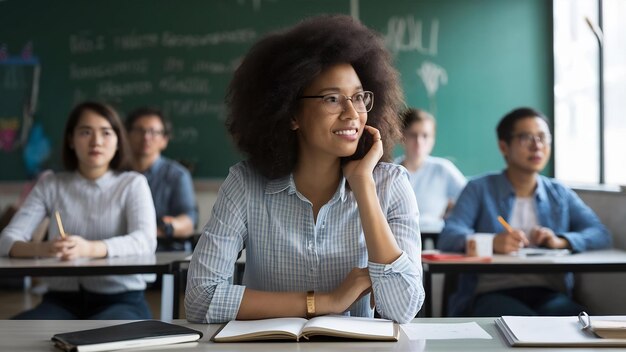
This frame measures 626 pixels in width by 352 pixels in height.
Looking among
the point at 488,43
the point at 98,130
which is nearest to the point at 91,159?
the point at 98,130

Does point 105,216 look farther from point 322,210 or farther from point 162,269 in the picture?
point 322,210

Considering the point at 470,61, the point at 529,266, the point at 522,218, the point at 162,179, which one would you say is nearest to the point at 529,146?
the point at 522,218

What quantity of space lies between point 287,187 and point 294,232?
0.39ft

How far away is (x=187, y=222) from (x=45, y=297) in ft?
4.90

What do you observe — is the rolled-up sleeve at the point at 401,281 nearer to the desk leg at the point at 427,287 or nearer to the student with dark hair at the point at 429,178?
the desk leg at the point at 427,287

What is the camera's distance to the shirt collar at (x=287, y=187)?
211cm

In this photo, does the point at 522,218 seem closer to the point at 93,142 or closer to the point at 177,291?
the point at 177,291

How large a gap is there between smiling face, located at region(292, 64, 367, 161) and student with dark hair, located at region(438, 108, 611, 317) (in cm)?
145

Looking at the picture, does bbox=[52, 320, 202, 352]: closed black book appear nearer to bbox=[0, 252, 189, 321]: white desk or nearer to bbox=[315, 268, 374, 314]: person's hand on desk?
bbox=[315, 268, 374, 314]: person's hand on desk

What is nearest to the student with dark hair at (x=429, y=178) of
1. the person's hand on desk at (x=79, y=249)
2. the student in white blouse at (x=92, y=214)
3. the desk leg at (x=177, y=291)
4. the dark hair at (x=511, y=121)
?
the dark hair at (x=511, y=121)

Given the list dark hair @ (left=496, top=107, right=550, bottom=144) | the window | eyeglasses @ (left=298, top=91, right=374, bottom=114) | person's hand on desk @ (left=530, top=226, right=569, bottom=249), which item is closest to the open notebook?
eyeglasses @ (left=298, top=91, right=374, bottom=114)

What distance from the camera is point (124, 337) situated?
1.62 meters

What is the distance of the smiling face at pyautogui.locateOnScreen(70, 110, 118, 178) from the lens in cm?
338

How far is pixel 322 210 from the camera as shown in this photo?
6.88 feet
